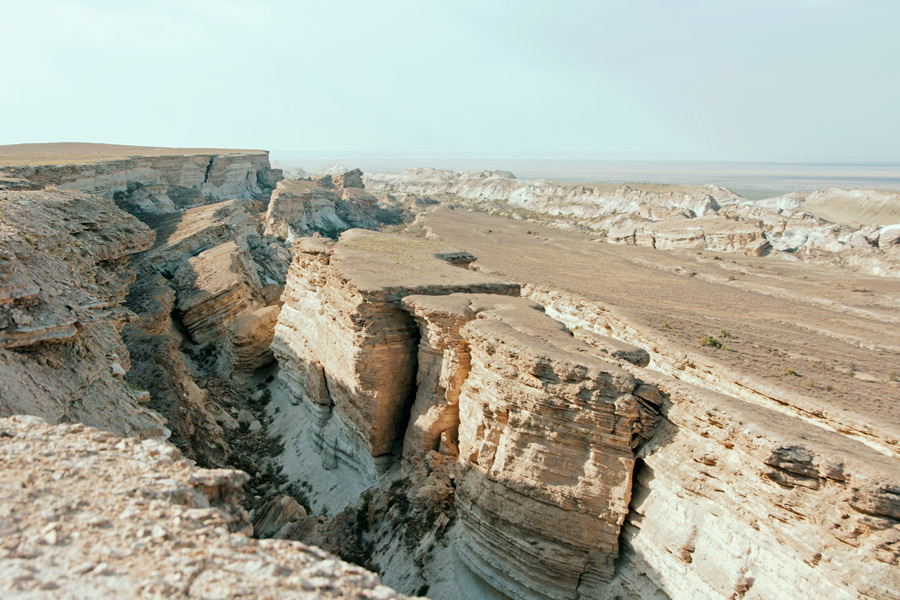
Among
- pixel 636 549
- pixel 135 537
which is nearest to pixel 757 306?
pixel 636 549

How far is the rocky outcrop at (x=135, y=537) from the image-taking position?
365 centimetres

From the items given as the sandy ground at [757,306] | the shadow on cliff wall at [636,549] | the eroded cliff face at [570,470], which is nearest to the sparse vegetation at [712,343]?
the sandy ground at [757,306]

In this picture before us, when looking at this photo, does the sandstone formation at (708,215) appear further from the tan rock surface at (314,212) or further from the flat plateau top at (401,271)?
the flat plateau top at (401,271)

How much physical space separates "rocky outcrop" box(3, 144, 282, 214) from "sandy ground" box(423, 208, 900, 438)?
1920 cm

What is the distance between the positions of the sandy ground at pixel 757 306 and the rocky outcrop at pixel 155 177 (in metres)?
19.2

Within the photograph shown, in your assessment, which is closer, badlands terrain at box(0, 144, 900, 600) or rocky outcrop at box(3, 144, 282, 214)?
badlands terrain at box(0, 144, 900, 600)

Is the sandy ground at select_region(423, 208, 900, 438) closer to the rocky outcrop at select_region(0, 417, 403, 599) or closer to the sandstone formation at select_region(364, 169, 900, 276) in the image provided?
the sandstone formation at select_region(364, 169, 900, 276)

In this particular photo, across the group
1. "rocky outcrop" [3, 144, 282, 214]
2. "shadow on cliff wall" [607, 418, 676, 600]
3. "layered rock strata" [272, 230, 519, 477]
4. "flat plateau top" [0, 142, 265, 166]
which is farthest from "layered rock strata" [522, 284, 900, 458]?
"flat plateau top" [0, 142, 265, 166]

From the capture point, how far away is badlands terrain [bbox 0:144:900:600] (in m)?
4.50

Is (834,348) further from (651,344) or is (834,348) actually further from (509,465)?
(509,465)

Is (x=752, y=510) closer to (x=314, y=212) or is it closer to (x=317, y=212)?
(x=314, y=212)

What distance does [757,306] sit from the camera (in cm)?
2000

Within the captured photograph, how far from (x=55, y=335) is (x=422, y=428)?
6981 millimetres

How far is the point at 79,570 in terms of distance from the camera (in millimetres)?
3686
